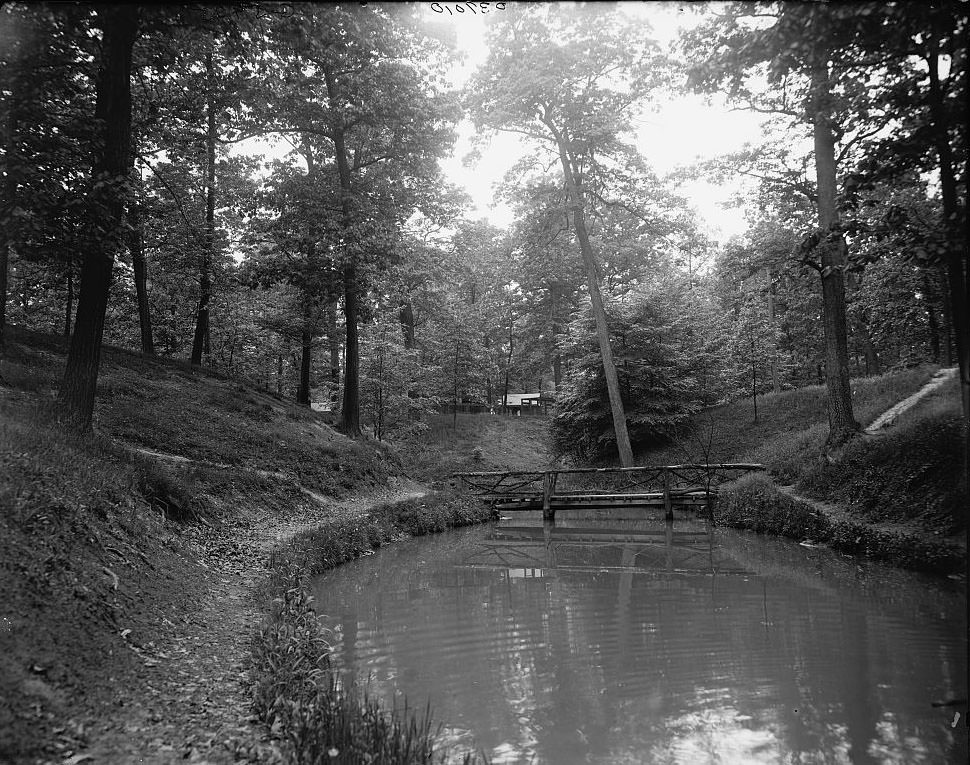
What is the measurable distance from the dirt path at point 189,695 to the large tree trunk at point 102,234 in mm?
3571

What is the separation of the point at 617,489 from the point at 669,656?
42.7 ft

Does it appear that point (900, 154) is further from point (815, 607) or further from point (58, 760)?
point (58, 760)

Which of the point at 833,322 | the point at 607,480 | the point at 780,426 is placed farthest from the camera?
the point at 780,426

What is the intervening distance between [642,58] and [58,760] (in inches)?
781

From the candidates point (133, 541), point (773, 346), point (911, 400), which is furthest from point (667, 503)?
point (133, 541)

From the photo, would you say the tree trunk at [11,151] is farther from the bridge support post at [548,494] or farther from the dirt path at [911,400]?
the dirt path at [911,400]

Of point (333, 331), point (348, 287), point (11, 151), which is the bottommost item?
point (11, 151)

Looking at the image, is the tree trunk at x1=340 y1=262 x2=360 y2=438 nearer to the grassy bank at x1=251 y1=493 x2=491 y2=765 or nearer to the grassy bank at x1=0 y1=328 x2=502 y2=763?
the grassy bank at x1=0 y1=328 x2=502 y2=763

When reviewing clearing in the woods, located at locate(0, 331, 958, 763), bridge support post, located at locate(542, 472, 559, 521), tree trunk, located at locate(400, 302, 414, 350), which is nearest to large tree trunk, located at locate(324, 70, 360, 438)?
clearing in the woods, located at locate(0, 331, 958, 763)

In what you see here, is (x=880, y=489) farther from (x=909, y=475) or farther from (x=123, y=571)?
(x=123, y=571)

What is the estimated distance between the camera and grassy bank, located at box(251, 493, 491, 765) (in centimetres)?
359

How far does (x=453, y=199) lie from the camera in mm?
21234

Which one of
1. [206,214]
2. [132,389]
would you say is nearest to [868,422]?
[132,389]

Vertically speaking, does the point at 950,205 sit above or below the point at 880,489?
above
